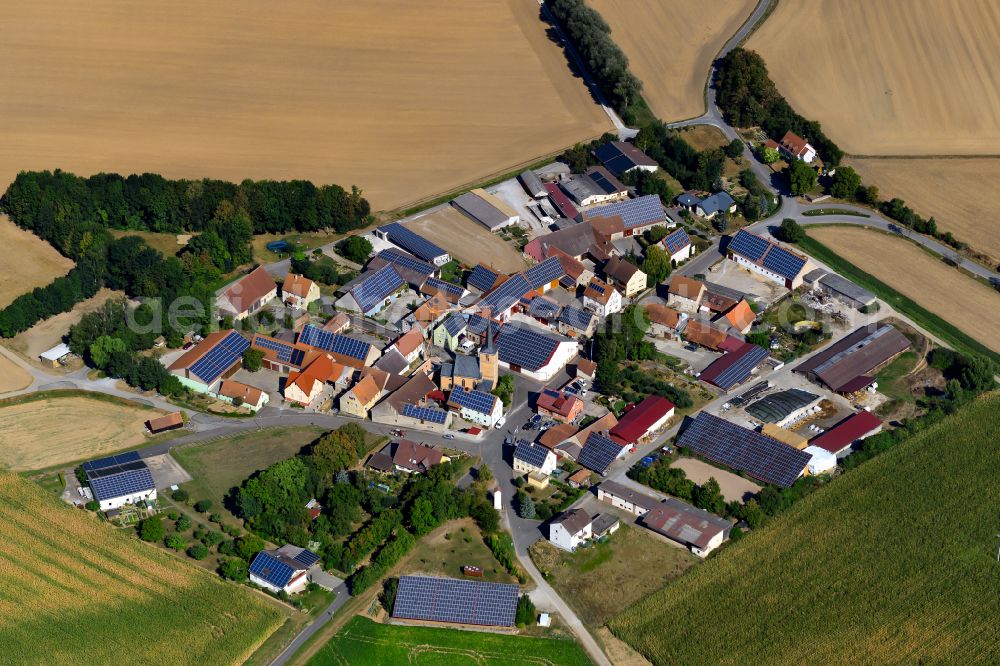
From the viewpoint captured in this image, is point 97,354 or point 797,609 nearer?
point 797,609

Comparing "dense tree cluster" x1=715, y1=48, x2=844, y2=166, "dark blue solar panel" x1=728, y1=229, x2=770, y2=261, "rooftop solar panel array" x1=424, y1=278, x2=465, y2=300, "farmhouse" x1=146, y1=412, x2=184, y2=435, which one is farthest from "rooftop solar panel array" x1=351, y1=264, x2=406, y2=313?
"dense tree cluster" x1=715, y1=48, x2=844, y2=166

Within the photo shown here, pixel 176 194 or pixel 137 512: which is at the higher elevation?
pixel 176 194

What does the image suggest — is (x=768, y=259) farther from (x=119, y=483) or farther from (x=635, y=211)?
(x=119, y=483)

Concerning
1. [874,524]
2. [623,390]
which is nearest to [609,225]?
[623,390]

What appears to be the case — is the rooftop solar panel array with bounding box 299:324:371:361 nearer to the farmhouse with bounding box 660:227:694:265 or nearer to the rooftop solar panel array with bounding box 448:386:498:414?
the rooftop solar panel array with bounding box 448:386:498:414

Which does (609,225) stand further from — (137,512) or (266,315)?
(137,512)

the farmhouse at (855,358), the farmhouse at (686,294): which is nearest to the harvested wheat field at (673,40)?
the farmhouse at (686,294)

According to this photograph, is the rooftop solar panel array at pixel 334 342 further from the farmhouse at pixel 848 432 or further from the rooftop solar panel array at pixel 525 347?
the farmhouse at pixel 848 432
